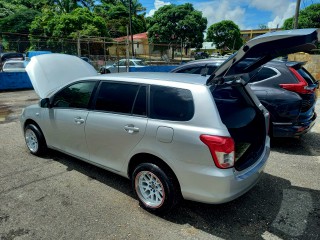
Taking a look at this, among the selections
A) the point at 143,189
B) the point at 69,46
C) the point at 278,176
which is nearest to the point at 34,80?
the point at 143,189

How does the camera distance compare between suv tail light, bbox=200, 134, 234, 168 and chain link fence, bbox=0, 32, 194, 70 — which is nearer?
suv tail light, bbox=200, 134, 234, 168

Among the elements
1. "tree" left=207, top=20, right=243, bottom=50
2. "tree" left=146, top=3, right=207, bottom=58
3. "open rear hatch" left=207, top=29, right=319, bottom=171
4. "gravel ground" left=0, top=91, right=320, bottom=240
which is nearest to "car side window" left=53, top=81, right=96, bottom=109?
"gravel ground" left=0, top=91, right=320, bottom=240

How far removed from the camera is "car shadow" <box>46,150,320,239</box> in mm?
2969

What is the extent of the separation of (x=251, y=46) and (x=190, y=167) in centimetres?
133

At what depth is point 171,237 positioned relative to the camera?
113 inches

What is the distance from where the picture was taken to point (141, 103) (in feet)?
10.7

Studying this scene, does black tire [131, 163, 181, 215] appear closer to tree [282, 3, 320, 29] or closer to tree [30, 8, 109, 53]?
tree [30, 8, 109, 53]

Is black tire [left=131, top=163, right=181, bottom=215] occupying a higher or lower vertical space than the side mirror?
lower

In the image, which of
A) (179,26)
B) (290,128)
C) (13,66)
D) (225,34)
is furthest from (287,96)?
(225,34)

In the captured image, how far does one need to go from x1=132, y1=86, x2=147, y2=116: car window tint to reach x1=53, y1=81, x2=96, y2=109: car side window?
2.97ft

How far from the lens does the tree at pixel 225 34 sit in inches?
2104

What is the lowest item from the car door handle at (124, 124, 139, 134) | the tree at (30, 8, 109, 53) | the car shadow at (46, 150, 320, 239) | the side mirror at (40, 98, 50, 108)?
the car shadow at (46, 150, 320, 239)

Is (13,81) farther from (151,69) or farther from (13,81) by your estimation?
(151,69)

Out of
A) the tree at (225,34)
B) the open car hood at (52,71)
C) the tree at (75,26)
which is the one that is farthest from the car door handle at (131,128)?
the tree at (225,34)
